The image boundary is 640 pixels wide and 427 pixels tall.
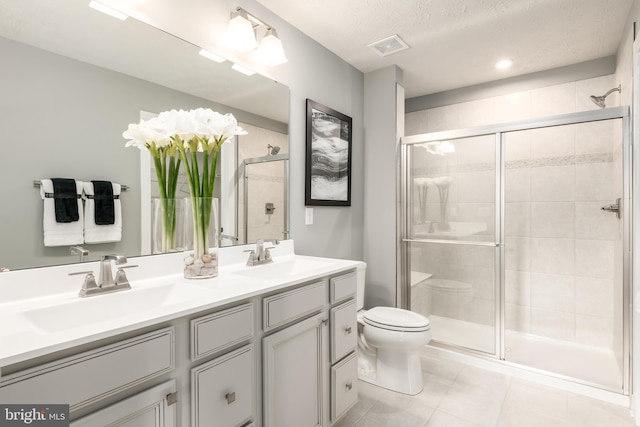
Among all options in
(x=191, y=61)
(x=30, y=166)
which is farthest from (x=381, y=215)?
(x=30, y=166)

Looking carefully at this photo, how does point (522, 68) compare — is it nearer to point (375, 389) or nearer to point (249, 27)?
point (249, 27)

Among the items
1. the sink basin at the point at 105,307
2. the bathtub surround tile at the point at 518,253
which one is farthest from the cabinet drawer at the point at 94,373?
the bathtub surround tile at the point at 518,253

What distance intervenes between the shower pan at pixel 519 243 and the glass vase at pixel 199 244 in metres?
1.82

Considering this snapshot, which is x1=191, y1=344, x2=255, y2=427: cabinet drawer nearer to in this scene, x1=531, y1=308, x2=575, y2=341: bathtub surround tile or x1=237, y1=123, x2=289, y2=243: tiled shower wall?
x1=237, y1=123, x2=289, y2=243: tiled shower wall

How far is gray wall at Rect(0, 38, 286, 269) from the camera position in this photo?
41.3 inches

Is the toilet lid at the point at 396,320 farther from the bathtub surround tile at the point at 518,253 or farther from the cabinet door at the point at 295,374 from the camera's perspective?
the bathtub surround tile at the point at 518,253

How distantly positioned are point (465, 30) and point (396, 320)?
1.99 m

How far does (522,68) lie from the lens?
2.74 m

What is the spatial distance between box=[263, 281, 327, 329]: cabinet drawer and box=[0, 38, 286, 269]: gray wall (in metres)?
0.61

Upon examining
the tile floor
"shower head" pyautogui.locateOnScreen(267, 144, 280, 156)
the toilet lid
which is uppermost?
"shower head" pyautogui.locateOnScreen(267, 144, 280, 156)

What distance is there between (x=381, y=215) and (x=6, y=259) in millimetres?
2331

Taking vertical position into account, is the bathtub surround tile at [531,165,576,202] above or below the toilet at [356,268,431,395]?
above

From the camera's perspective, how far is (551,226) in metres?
2.70

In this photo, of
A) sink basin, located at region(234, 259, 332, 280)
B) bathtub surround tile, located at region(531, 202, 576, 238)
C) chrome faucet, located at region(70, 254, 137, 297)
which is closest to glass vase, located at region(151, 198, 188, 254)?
chrome faucet, located at region(70, 254, 137, 297)
